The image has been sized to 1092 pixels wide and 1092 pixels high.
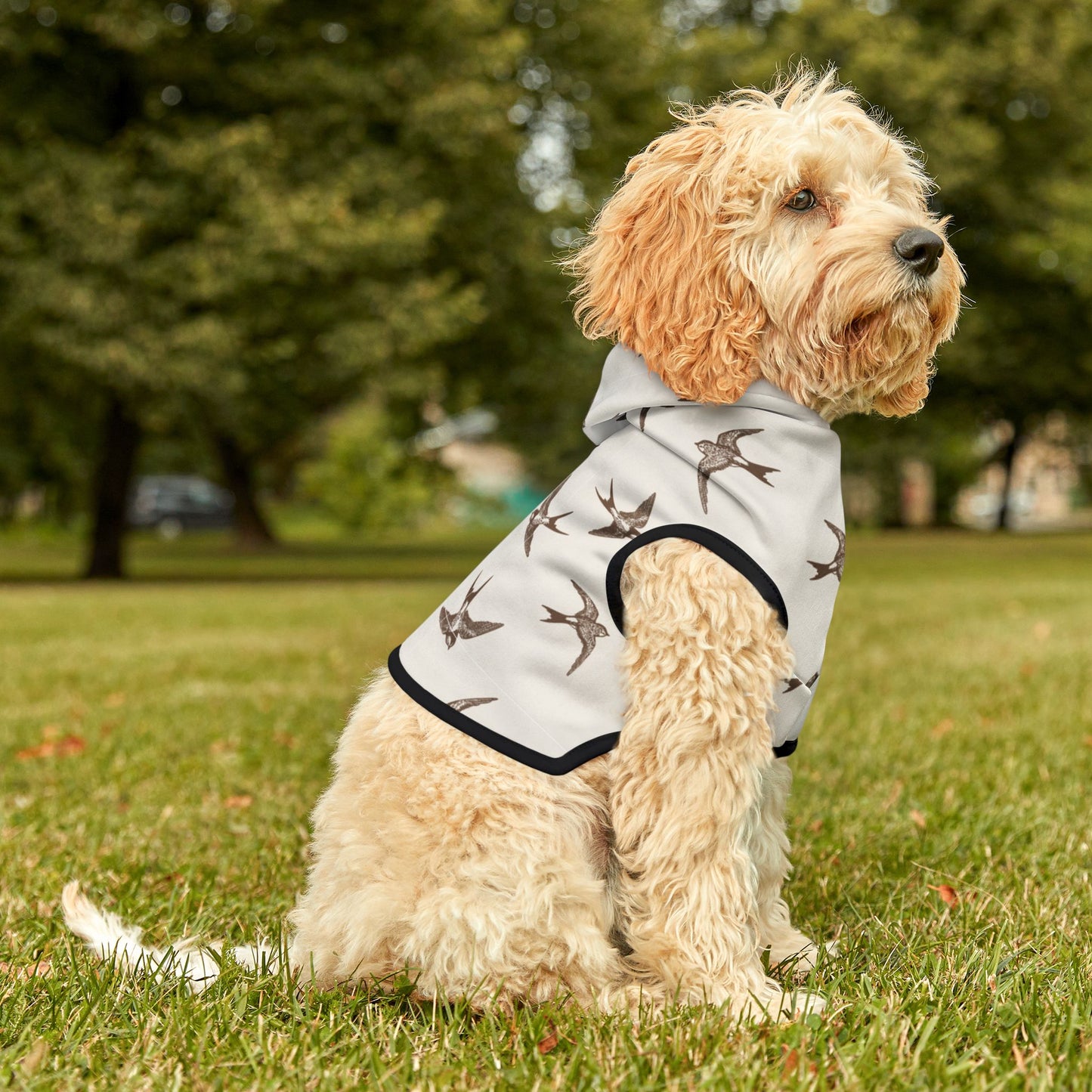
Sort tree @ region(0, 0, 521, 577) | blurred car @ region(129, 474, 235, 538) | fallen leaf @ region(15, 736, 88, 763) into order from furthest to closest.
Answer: blurred car @ region(129, 474, 235, 538)
tree @ region(0, 0, 521, 577)
fallen leaf @ region(15, 736, 88, 763)

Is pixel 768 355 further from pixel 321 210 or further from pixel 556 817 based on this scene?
pixel 321 210

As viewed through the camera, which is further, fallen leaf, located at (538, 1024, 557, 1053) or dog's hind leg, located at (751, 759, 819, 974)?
dog's hind leg, located at (751, 759, 819, 974)

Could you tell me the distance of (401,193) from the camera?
17016 millimetres

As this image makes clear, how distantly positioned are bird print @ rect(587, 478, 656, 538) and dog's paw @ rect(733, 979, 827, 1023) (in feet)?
3.66

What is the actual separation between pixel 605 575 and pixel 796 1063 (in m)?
1.13

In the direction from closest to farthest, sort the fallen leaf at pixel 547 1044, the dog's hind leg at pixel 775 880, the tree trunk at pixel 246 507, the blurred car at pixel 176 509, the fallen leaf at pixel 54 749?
the fallen leaf at pixel 547 1044
the dog's hind leg at pixel 775 880
the fallen leaf at pixel 54 749
the tree trunk at pixel 246 507
the blurred car at pixel 176 509

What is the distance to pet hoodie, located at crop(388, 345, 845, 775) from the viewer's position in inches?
109

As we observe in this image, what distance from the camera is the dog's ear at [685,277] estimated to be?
284 cm

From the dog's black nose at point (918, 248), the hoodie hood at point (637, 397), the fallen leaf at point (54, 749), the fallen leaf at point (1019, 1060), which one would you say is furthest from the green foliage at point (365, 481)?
the fallen leaf at point (1019, 1060)

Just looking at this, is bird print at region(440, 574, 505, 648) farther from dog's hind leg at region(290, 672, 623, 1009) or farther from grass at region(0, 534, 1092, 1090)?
grass at region(0, 534, 1092, 1090)

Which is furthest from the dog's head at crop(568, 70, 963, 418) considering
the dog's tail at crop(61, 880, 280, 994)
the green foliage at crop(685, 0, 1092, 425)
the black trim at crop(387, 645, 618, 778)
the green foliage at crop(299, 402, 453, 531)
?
the green foliage at crop(299, 402, 453, 531)

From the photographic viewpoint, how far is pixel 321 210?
15.7 meters

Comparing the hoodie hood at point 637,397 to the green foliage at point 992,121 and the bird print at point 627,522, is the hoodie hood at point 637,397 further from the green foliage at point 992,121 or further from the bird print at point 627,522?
the green foliage at point 992,121

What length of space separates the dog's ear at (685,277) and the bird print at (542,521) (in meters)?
0.42
